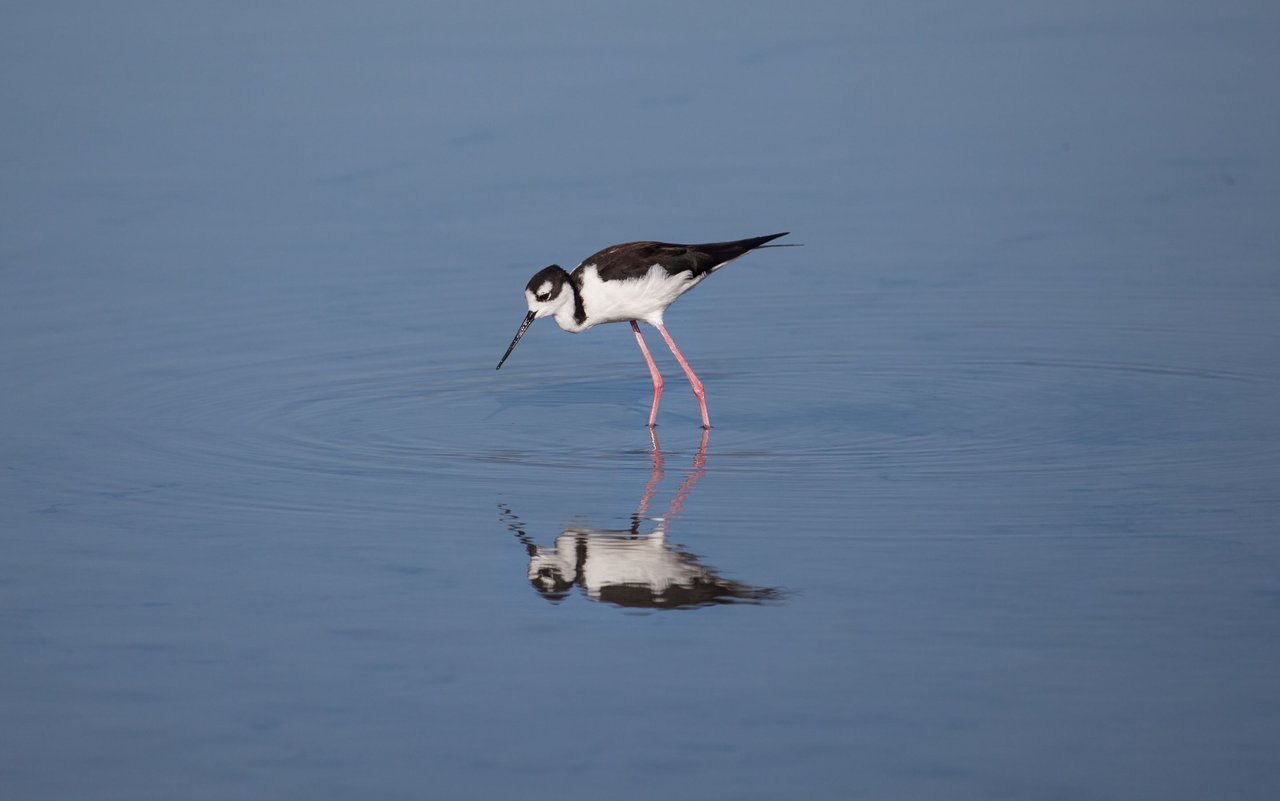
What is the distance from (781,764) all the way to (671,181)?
342 inches

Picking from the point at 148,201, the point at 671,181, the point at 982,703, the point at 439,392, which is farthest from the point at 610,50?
the point at 982,703

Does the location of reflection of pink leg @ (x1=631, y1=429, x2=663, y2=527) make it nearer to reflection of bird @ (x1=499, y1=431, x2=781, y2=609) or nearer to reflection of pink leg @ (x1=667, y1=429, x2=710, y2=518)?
reflection of bird @ (x1=499, y1=431, x2=781, y2=609)

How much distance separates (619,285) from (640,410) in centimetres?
73

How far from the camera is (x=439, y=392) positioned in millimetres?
10281

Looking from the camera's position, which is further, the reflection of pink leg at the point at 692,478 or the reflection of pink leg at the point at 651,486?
the reflection of pink leg at the point at 692,478

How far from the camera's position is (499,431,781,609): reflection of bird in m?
7.06

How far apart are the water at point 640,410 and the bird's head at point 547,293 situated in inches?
20.0

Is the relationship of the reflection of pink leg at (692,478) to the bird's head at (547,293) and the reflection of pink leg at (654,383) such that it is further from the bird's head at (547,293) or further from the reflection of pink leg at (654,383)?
the bird's head at (547,293)

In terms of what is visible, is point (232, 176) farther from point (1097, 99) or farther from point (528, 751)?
point (528, 751)

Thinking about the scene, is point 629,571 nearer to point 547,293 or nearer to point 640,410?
point 640,410

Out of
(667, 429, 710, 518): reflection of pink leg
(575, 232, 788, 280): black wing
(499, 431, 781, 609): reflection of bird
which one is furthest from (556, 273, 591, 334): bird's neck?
(499, 431, 781, 609): reflection of bird

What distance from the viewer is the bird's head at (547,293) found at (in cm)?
1027

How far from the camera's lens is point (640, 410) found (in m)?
10.3

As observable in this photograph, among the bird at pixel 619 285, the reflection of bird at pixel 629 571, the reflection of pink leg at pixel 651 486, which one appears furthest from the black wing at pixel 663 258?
the reflection of bird at pixel 629 571
